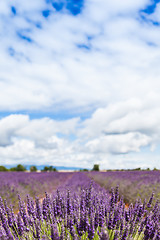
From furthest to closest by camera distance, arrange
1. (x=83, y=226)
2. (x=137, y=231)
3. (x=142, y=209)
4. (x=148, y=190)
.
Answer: (x=148, y=190), (x=142, y=209), (x=137, y=231), (x=83, y=226)

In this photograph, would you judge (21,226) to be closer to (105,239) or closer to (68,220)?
(68,220)

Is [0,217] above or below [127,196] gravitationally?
above

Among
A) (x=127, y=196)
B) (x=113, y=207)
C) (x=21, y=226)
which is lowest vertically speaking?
(x=127, y=196)

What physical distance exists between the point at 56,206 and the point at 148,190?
4500 millimetres

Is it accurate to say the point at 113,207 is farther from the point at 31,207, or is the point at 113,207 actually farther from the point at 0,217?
the point at 0,217

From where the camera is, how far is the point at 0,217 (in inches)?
87.0

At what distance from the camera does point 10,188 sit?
7031mm

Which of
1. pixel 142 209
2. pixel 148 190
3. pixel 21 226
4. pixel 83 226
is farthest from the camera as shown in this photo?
pixel 148 190

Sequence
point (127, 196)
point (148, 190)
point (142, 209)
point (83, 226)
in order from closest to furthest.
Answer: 1. point (83, 226)
2. point (142, 209)
3. point (148, 190)
4. point (127, 196)

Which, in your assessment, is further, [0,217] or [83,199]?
[83,199]

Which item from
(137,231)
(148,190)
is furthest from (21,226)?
(148,190)

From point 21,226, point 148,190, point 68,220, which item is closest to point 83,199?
point 68,220

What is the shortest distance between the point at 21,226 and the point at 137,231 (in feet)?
4.31

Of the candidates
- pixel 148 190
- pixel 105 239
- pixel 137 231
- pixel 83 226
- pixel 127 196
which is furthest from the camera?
pixel 127 196
